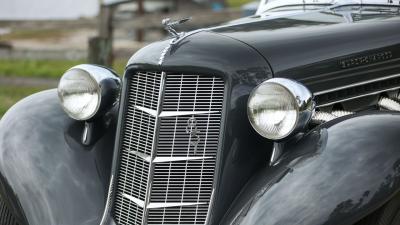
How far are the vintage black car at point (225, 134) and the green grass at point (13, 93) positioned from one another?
467 centimetres

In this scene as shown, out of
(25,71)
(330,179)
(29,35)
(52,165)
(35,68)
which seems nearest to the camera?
(330,179)

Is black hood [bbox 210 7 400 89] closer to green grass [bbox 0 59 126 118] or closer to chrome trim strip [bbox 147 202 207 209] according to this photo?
chrome trim strip [bbox 147 202 207 209]

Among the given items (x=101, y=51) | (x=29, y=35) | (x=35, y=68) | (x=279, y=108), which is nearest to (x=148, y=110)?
(x=279, y=108)

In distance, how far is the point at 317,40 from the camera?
14.2 feet

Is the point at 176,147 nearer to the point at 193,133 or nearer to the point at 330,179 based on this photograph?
the point at 193,133

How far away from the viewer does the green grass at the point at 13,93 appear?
9366mm

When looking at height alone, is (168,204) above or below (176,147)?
below

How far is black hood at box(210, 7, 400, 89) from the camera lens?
13.6ft

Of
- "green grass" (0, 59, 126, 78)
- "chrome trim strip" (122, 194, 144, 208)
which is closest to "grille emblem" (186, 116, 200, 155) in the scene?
"chrome trim strip" (122, 194, 144, 208)

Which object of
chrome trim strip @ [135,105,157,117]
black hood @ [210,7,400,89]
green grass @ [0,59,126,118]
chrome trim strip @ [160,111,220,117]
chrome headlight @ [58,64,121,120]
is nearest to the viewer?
chrome trim strip @ [160,111,220,117]

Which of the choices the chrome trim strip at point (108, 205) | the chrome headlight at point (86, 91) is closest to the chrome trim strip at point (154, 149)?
the chrome trim strip at point (108, 205)

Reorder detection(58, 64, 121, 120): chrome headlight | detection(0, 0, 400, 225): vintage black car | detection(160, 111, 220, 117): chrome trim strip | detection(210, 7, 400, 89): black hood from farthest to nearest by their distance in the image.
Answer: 1. detection(58, 64, 121, 120): chrome headlight
2. detection(210, 7, 400, 89): black hood
3. detection(160, 111, 220, 117): chrome trim strip
4. detection(0, 0, 400, 225): vintage black car

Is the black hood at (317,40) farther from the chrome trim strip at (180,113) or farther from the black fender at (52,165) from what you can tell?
the black fender at (52,165)

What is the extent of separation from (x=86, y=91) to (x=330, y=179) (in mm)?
1605
